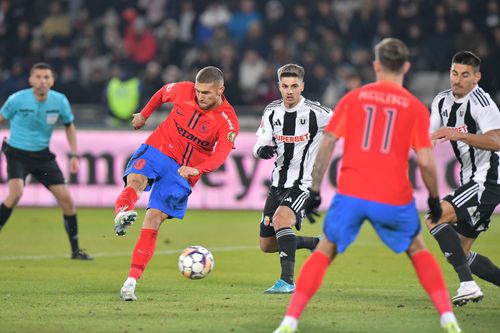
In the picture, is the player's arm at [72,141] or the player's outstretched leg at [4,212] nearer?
the player's outstretched leg at [4,212]

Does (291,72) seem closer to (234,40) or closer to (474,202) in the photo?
(474,202)

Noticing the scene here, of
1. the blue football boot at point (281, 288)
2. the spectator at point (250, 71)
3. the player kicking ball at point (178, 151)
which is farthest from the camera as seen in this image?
the spectator at point (250, 71)

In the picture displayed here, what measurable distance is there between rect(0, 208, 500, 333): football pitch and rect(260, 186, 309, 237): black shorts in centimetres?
63

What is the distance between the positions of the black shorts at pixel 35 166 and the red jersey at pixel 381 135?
658 cm

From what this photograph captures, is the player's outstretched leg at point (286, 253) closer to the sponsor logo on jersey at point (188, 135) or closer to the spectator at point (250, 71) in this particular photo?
the sponsor logo on jersey at point (188, 135)

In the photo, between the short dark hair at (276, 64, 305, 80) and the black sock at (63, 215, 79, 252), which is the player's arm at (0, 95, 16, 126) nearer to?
the black sock at (63, 215, 79, 252)

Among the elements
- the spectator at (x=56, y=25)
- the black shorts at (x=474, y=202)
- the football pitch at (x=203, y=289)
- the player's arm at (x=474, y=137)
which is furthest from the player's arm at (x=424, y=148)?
the spectator at (x=56, y=25)

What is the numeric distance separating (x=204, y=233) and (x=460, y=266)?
724 cm

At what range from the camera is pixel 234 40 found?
Answer: 22.9m

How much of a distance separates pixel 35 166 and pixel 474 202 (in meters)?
6.24

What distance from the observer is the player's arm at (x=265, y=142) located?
9.93 m

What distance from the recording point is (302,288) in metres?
6.89

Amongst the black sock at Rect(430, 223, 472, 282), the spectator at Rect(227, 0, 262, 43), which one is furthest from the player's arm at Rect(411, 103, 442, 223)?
the spectator at Rect(227, 0, 262, 43)

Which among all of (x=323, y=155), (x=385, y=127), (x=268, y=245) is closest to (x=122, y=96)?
(x=268, y=245)
